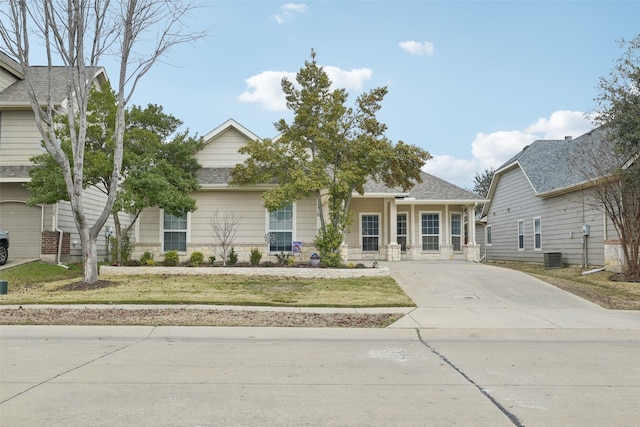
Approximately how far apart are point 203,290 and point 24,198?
34.3 feet

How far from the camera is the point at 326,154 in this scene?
19953 millimetres

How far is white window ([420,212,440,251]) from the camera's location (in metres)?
27.4

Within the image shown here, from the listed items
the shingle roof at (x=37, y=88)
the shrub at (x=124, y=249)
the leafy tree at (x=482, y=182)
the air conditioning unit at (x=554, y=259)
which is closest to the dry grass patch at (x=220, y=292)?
the shrub at (x=124, y=249)

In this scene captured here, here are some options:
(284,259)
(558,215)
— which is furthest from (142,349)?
(558,215)

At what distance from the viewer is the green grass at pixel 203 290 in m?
13.7

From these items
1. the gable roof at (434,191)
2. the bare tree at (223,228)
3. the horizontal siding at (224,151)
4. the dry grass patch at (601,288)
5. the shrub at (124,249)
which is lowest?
the dry grass patch at (601,288)

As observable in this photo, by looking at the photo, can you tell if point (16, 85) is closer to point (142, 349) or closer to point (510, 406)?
point (142, 349)

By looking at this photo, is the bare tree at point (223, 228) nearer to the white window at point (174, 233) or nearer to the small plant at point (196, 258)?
the small plant at point (196, 258)

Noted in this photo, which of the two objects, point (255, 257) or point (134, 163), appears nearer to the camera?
point (134, 163)

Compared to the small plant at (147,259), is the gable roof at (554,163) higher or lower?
higher

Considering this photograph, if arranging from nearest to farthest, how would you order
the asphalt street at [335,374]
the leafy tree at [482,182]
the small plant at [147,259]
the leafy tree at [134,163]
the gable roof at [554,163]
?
the asphalt street at [335,374]
the leafy tree at [134,163]
the small plant at [147,259]
the gable roof at [554,163]
the leafy tree at [482,182]

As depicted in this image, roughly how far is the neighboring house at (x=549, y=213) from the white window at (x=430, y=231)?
5.05m

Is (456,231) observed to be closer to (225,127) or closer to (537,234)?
(537,234)

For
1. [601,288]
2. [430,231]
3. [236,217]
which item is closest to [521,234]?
[430,231]
